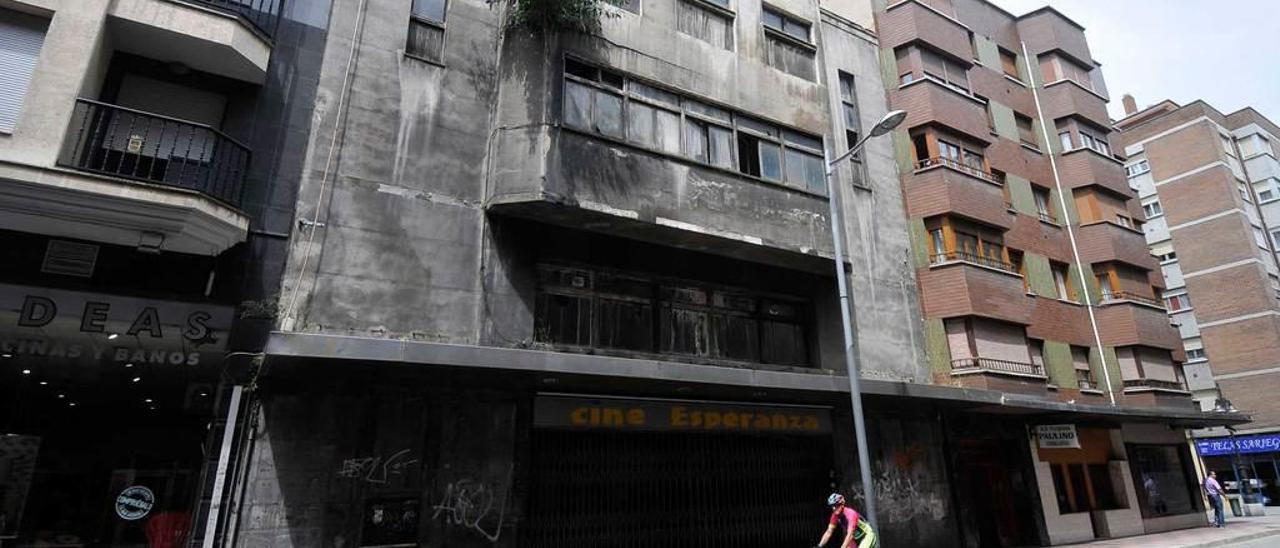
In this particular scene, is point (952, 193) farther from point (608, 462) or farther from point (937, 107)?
point (608, 462)

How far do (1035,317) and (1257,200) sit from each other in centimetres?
3524

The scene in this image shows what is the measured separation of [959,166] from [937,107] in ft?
6.41

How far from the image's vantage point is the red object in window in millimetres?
8625

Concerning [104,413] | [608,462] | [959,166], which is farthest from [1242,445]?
[104,413]

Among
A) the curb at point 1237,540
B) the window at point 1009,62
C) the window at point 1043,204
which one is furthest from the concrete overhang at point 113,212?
the window at point 1009,62

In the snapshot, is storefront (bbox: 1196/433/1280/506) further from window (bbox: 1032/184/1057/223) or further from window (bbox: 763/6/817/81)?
window (bbox: 763/6/817/81)

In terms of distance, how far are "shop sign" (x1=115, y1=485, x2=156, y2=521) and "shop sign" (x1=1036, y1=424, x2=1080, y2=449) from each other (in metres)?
20.3

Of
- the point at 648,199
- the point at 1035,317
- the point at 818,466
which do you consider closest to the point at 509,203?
the point at 648,199

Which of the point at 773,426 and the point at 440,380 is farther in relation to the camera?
the point at 773,426

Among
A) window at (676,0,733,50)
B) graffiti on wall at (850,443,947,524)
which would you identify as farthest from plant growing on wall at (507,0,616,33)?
graffiti on wall at (850,443,947,524)

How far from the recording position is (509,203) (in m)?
10.9

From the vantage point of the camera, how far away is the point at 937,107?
64.5 ft

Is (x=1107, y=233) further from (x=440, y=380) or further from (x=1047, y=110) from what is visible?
(x=440, y=380)

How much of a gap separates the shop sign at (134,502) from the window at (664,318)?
6.01m
